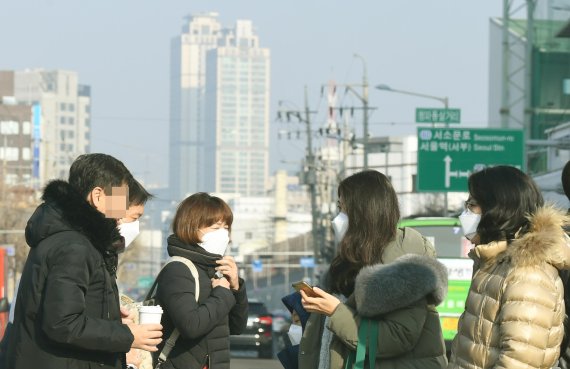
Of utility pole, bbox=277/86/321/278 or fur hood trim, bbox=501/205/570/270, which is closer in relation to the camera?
fur hood trim, bbox=501/205/570/270

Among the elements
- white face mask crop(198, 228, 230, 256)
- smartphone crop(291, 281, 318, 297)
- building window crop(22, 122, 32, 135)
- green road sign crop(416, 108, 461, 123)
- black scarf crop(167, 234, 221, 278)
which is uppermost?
building window crop(22, 122, 32, 135)

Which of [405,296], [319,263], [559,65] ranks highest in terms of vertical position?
[559,65]

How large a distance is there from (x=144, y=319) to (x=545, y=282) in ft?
5.36

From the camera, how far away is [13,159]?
544 feet

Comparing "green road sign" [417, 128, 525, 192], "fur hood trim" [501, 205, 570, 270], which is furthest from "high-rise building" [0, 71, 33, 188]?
"fur hood trim" [501, 205, 570, 270]

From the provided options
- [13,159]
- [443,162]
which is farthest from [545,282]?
[13,159]

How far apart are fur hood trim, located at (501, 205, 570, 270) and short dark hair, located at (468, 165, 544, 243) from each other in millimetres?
56

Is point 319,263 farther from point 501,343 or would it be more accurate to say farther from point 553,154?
point 501,343

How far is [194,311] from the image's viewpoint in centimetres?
682

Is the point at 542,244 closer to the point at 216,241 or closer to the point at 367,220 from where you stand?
the point at 367,220

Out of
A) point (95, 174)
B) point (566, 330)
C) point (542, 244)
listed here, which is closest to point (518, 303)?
point (542, 244)

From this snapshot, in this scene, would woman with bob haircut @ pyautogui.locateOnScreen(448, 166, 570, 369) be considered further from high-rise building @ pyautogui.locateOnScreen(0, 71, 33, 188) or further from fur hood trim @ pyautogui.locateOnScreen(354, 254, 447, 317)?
high-rise building @ pyautogui.locateOnScreen(0, 71, 33, 188)

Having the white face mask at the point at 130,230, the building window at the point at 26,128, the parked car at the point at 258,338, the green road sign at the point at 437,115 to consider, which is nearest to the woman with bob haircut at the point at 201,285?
the white face mask at the point at 130,230

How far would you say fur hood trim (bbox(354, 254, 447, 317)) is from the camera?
19.4ft
